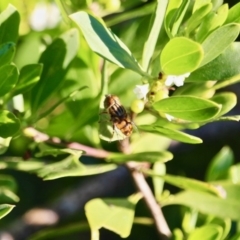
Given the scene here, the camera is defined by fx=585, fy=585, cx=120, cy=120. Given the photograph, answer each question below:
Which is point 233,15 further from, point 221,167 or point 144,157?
point 221,167

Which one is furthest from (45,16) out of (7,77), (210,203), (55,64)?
(210,203)

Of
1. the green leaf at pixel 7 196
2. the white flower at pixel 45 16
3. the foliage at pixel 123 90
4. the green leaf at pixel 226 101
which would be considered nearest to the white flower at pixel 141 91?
the foliage at pixel 123 90

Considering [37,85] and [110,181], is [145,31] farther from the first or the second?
[110,181]

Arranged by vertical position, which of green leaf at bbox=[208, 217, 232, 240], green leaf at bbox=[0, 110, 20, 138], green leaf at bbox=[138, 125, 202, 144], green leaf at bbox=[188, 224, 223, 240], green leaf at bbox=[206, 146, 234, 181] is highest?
green leaf at bbox=[0, 110, 20, 138]

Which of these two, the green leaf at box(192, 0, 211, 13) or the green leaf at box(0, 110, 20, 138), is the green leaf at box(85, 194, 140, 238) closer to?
the green leaf at box(0, 110, 20, 138)

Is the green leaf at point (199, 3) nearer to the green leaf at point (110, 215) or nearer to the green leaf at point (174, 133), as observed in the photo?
the green leaf at point (174, 133)

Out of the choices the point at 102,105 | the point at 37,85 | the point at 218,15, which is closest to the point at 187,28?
the point at 218,15

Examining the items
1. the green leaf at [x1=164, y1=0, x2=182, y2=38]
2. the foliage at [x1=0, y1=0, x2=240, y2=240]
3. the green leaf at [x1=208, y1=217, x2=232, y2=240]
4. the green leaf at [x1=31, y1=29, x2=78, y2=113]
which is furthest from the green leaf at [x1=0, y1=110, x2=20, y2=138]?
the green leaf at [x1=208, y1=217, x2=232, y2=240]
